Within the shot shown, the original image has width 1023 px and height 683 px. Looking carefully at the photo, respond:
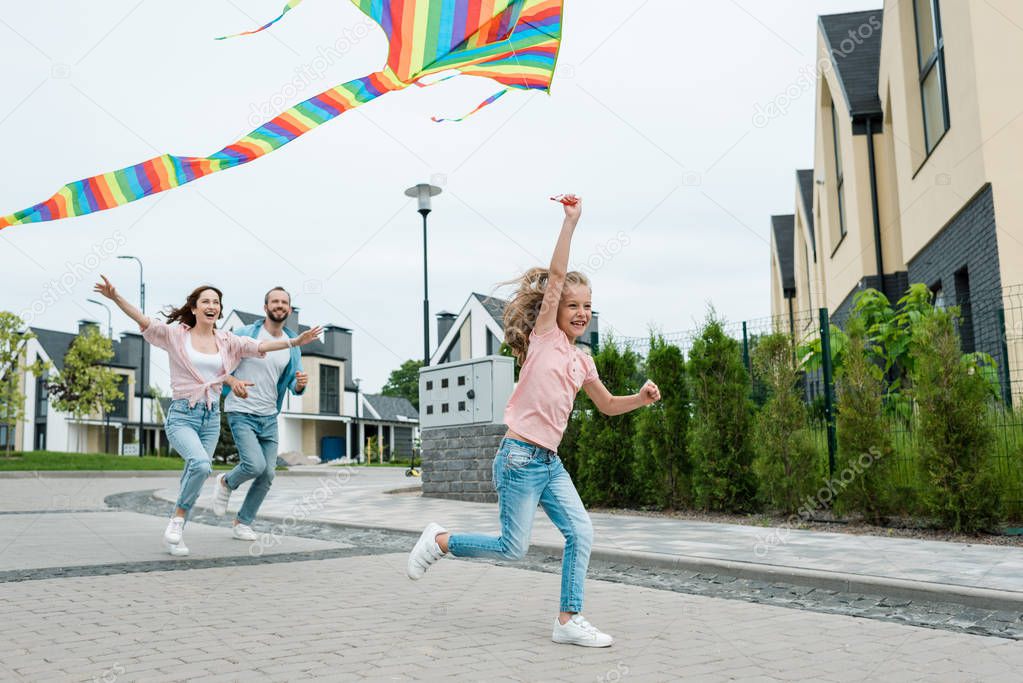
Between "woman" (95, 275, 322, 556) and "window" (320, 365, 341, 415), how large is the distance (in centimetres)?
A: 4799

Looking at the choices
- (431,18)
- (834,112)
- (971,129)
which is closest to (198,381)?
(431,18)

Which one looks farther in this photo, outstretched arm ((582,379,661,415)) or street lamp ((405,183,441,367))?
street lamp ((405,183,441,367))

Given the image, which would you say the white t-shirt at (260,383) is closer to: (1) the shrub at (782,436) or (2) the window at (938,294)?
(1) the shrub at (782,436)

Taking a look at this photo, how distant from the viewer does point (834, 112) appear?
23922 millimetres

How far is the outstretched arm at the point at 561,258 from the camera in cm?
395

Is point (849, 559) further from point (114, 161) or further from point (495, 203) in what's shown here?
point (114, 161)

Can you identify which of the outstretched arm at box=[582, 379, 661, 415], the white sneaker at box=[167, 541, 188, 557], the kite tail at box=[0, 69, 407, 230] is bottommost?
the white sneaker at box=[167, 541, 188, 557]

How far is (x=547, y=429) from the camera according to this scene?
4203mm

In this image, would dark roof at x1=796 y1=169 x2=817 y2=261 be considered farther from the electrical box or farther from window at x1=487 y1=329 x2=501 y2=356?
the electrical box

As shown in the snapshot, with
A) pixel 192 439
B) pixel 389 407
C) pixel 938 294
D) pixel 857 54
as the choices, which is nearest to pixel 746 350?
pixel 938 294

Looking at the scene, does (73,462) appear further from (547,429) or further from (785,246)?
(785,246)

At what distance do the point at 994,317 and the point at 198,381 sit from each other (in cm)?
824

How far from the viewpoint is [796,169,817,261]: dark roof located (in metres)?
28.8

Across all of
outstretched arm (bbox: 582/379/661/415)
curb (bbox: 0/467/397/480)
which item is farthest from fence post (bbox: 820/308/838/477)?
curb (bbox: 0/467/397/480)
